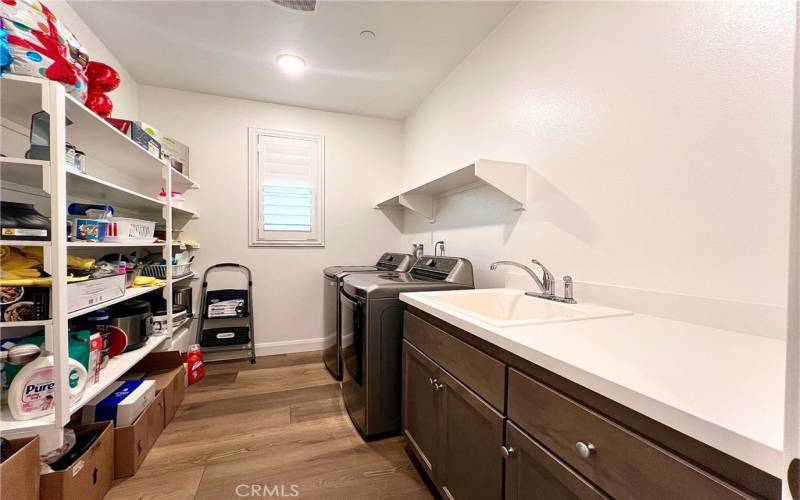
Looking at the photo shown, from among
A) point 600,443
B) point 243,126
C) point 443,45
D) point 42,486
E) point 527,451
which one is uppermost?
point 443,45

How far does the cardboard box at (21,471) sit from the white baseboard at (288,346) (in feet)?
6.10

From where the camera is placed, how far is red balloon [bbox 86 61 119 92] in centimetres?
143

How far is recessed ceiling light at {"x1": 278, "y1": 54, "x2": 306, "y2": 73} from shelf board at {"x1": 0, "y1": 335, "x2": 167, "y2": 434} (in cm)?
215

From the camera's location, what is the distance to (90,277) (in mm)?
1352

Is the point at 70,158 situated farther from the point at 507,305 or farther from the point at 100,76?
the point at 507,305

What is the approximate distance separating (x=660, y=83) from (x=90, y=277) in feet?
8.07

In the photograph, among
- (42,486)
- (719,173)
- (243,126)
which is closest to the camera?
(719,173)

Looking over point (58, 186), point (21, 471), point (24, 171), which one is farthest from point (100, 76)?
point (21, 471)

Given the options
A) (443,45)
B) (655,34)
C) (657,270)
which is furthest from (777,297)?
(443,45)

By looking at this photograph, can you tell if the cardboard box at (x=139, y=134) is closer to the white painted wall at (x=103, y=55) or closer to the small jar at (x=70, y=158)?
the small jar at (x=70, y=158)

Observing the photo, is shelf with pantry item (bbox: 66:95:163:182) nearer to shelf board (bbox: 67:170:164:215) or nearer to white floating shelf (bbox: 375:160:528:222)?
shelf board (bbox: 67:170:164:215)

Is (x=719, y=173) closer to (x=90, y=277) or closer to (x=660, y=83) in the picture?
(x=660, y=83)

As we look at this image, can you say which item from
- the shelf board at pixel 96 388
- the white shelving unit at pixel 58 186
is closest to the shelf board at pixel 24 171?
the white shelving unit at pixel 58 186

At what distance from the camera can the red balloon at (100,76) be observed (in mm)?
1429
